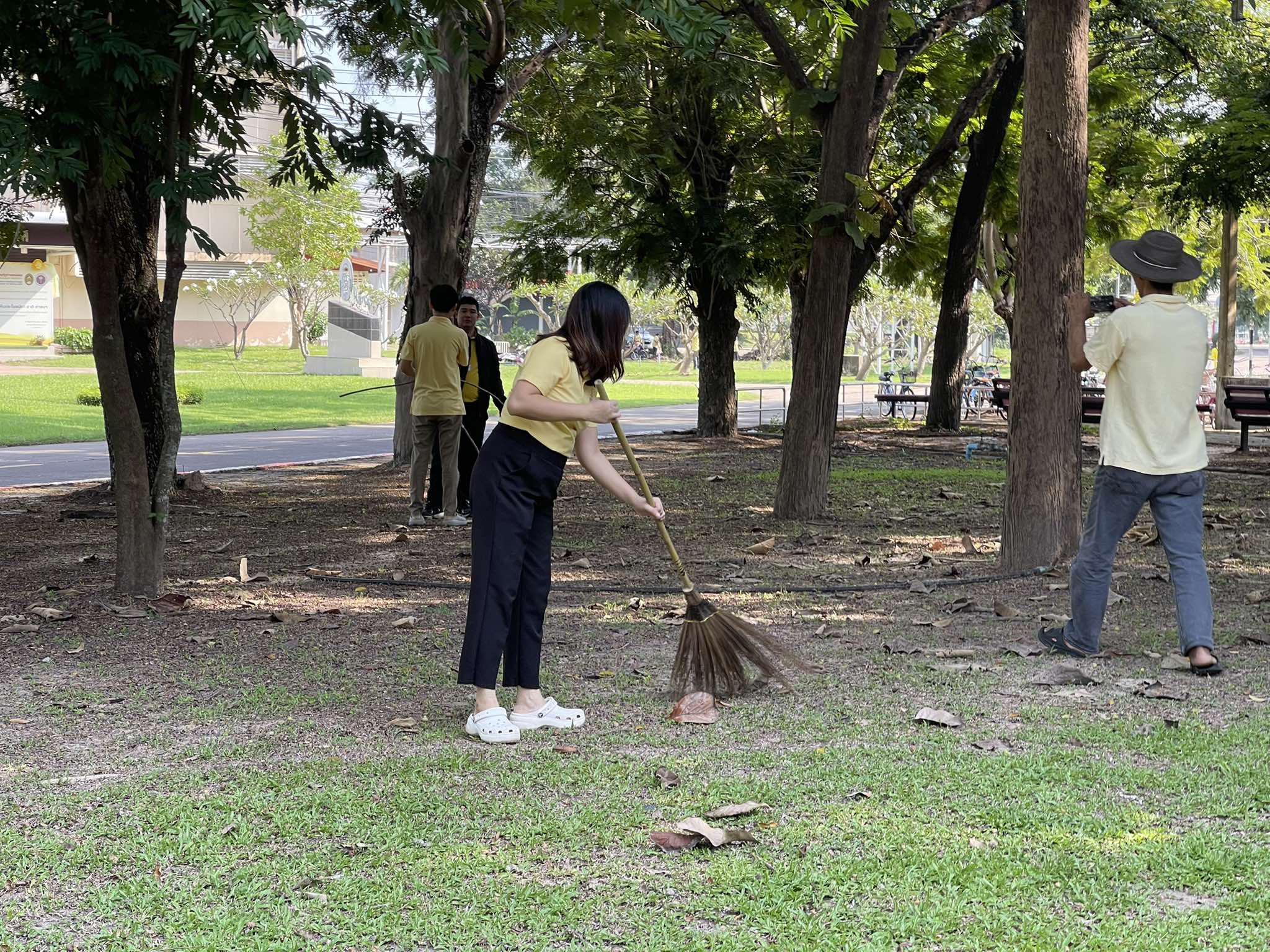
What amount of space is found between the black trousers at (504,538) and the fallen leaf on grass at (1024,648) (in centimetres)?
252

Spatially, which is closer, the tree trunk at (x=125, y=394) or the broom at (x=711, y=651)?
the broom at (x=711, y=651)

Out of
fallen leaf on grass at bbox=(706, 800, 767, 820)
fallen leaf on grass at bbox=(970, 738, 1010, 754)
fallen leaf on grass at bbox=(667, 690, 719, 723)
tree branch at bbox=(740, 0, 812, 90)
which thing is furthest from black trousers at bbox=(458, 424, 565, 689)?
tree branch at bbox=(740, 0, 812, 90)

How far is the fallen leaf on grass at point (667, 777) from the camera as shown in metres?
4.62

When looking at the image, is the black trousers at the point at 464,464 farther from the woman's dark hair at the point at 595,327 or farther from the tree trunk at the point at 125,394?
the woman's dark hair at the point at 595,327

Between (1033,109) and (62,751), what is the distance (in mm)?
6603

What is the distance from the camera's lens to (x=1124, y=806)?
14.3ft

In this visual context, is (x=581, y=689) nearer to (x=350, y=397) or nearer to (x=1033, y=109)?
(x=1033, y=109)

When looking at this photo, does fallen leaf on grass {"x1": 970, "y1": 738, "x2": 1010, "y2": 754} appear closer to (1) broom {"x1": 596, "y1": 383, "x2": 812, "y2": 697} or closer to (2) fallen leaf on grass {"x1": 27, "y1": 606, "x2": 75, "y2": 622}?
(1) broom {"x1": 596, "y1": 383, "x2": 812, "y2": 697}

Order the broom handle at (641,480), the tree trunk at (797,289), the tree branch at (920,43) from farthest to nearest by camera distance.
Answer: the tree trunk at (797,289) < the tree branch at (920,43) < the broom handle at (641,480)

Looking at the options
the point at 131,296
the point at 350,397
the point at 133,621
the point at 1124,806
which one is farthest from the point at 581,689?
the point at 350,397

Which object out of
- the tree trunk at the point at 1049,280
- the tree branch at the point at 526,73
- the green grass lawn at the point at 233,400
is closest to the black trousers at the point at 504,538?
the tree trunk at the point at 1049,280

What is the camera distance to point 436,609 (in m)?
7.91

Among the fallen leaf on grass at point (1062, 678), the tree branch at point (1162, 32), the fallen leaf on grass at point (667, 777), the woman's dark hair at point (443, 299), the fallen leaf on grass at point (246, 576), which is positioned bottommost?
the fallen leaf on grass at point (246, 576)

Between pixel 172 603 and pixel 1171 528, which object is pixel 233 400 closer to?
pixel 172 603
